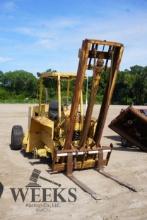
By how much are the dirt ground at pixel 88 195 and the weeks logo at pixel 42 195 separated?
0.09 metres

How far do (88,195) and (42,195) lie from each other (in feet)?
2.85

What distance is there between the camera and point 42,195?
24.6 feet

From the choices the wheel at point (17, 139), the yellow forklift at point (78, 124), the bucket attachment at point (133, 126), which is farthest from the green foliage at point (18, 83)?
the yellow forklift at point (78, 124)

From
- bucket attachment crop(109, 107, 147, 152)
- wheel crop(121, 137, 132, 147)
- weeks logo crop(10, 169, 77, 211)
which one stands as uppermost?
bucket attachment crop(109, 107, 147, 152)

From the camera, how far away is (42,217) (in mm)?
6406

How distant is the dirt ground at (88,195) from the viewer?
651 centimetres

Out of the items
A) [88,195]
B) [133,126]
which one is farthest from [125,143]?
[88,195]

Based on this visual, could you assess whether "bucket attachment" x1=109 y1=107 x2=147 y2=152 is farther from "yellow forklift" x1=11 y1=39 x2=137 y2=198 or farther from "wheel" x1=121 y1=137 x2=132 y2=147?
"yellow forklift" x1=11 y1=39 x2=137 y2=198

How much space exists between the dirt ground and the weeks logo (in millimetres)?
90

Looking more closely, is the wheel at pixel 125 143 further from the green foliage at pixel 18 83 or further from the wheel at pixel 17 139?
the green foliage at pixel 18 83

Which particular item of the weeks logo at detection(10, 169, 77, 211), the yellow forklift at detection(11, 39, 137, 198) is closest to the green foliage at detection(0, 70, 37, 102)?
the yellow forklift at detection(11, 39, 137, 198)

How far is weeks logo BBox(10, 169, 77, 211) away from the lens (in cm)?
704

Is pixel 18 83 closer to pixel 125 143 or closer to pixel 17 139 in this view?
pixel 125 143

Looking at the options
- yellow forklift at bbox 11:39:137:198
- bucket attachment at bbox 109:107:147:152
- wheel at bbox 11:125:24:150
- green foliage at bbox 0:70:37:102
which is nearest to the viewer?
yellow forklift at bbox 11:39:137:198
